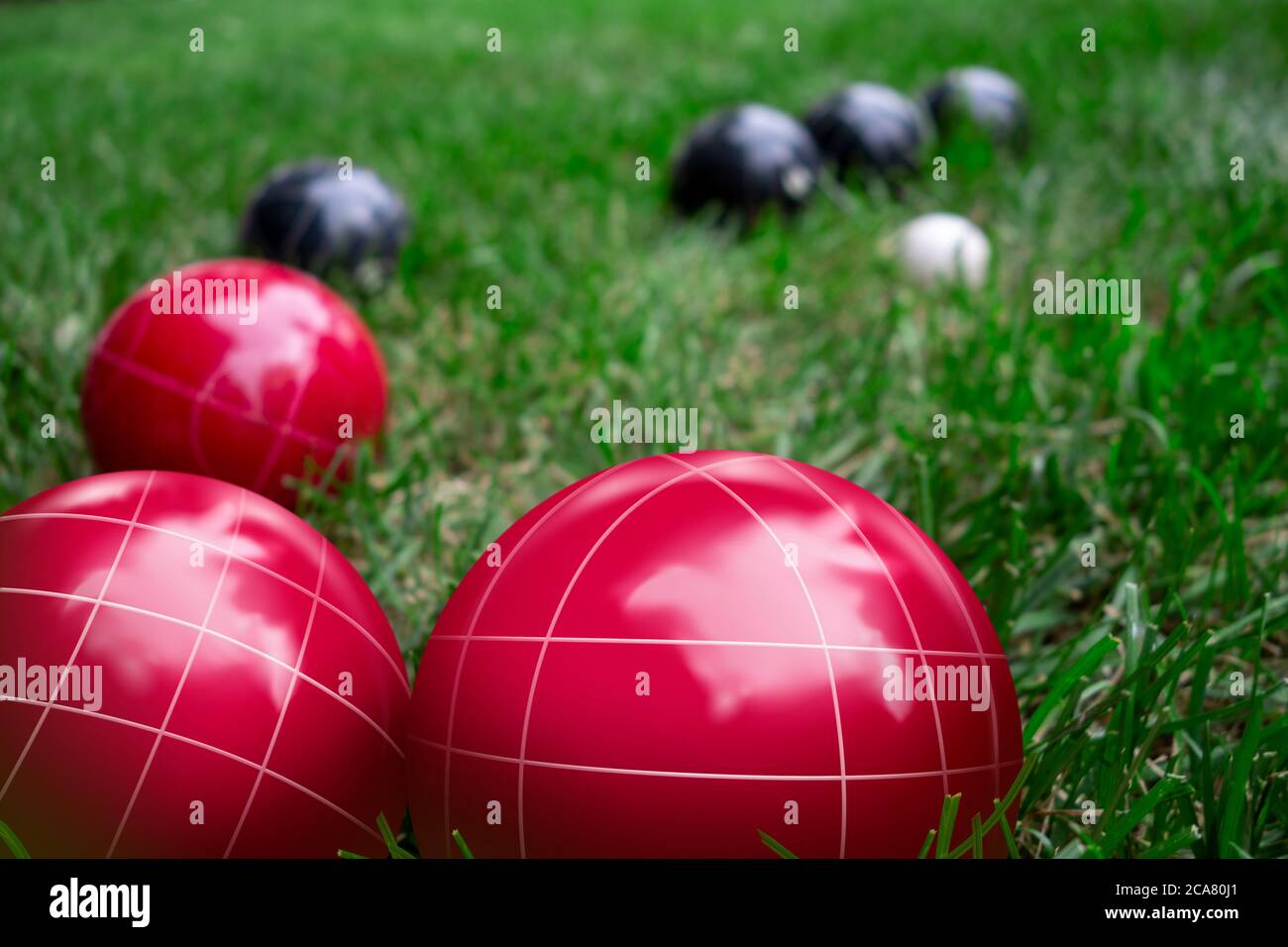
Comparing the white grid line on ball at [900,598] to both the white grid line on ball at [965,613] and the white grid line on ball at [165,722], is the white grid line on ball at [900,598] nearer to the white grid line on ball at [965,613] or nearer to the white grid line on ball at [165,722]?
the white grid line on ball at [965,613]

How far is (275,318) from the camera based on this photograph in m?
2.47

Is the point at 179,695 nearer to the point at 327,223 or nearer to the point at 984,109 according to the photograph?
the point at 327,223

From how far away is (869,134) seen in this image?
14.7 ft

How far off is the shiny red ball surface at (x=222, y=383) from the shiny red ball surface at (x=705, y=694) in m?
1.04

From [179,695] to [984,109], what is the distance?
4211mm

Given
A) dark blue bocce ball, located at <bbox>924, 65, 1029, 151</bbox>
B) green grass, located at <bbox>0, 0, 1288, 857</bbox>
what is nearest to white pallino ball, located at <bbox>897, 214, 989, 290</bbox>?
green grass, located at <bbox>0, 0, 1288, 857</bbox>

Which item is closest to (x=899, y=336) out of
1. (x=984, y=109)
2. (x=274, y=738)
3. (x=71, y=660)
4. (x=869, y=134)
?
(x=869, y=134)

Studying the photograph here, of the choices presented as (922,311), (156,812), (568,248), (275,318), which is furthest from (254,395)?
(922,311)

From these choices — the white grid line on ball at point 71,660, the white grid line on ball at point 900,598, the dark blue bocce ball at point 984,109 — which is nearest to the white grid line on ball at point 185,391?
the white grid line on ball at point 71,660

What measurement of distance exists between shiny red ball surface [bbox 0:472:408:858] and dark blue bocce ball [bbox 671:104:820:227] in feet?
9.48

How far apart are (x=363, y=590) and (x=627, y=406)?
4.23ft

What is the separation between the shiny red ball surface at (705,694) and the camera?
136 cm

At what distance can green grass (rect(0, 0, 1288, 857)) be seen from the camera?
78.4 inches

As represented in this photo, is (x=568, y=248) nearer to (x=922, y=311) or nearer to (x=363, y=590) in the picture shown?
(x=922, y=311)
